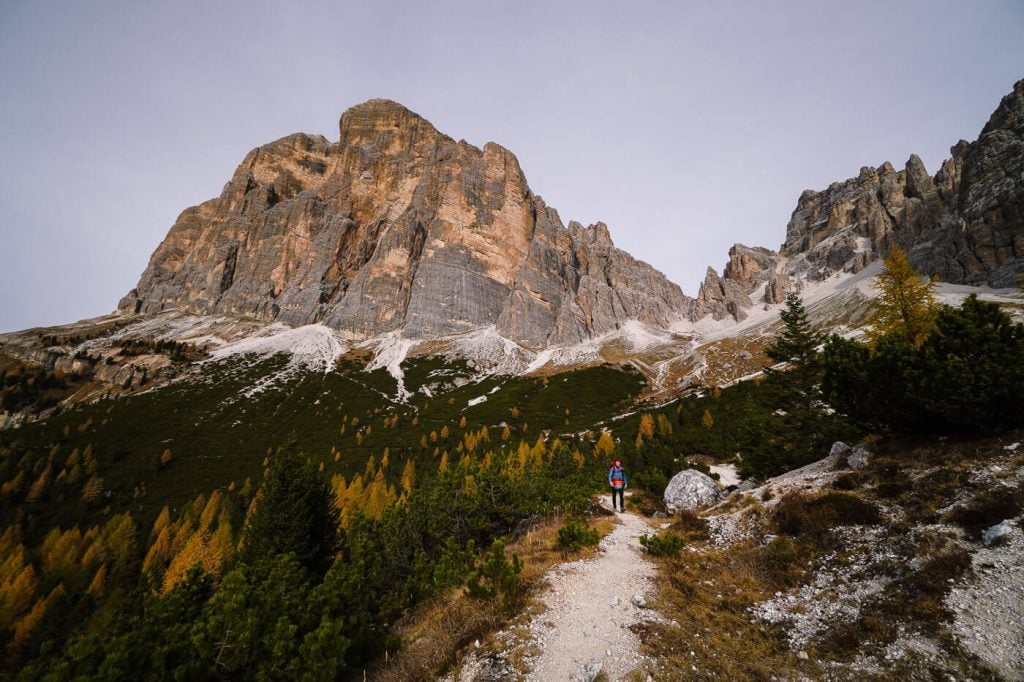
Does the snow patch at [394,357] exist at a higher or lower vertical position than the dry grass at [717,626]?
higher

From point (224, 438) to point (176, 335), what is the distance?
3884 inches

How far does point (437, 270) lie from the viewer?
15975 centimetres

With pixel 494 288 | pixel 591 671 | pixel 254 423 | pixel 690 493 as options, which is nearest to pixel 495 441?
pixel 254 423

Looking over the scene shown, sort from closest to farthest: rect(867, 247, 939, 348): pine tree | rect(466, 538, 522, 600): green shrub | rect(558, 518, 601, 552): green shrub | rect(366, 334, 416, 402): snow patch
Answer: rect(466, 538, 522, 600): green shrub → rect(558, 518, 601, 552): green shrub → rect(867, 247, 939, 348): pine tree → rect(366, 334, 416, 402): snow patch

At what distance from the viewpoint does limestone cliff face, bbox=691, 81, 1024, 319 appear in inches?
4149

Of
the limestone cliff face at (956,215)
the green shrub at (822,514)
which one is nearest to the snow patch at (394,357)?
the green shrub at (822,514)

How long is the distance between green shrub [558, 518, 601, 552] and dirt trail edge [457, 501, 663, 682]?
565mm

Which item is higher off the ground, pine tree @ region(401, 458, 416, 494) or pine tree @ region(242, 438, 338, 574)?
pine tree @ region(242, 438, 338, 574)

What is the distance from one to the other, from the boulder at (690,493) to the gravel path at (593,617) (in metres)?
7.20

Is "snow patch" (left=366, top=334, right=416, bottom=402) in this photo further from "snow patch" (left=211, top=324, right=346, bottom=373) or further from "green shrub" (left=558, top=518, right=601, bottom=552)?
"green shrub" (left=558, top=518, right=601, bottom=552)

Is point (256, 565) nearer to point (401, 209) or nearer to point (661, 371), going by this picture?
point (661, 371)

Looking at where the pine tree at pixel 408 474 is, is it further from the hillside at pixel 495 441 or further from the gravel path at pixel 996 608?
the gravel path at pixel 996 608

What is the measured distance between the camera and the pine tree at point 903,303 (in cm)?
2086

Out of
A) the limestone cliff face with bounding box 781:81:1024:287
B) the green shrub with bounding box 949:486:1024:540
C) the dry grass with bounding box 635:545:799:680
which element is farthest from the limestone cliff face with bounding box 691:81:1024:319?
the dry grass with bounding box 635:545:799:680
